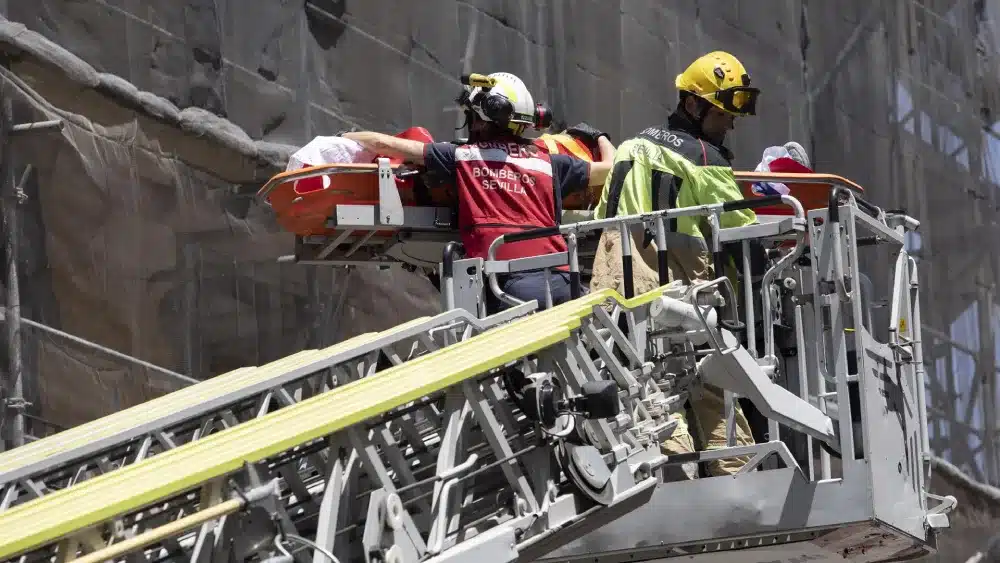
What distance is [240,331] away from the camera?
985cm

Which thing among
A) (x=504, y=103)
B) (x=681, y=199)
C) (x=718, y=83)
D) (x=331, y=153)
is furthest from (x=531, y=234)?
(x=331, y=153)

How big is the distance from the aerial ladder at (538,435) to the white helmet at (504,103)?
0.53m

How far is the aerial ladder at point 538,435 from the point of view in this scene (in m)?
4.71

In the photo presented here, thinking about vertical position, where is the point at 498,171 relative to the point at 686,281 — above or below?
above

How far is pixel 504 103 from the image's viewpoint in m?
7.97

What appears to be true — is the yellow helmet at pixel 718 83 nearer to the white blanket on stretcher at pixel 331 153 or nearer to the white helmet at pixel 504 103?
the white helmet at pixel 504 103

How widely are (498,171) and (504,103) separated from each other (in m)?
0.35

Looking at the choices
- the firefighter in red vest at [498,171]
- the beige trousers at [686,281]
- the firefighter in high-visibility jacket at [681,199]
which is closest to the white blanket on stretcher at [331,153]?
the firefighter in red vest at [498,171]

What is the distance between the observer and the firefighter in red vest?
7.81 m

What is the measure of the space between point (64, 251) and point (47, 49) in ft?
3.69

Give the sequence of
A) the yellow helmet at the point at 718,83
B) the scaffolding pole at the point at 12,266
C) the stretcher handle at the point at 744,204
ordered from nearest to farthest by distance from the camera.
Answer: the stretcher handle at the point at 744,204 → the yellow helmet at the point at 718,83 → the scaffolding pole at the point at 12,266

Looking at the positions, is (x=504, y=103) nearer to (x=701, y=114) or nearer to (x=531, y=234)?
(x=531, y=234)

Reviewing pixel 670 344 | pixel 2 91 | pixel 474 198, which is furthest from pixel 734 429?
pixel 2 91

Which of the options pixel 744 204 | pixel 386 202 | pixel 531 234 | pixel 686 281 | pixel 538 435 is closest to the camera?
pixel 538 435
